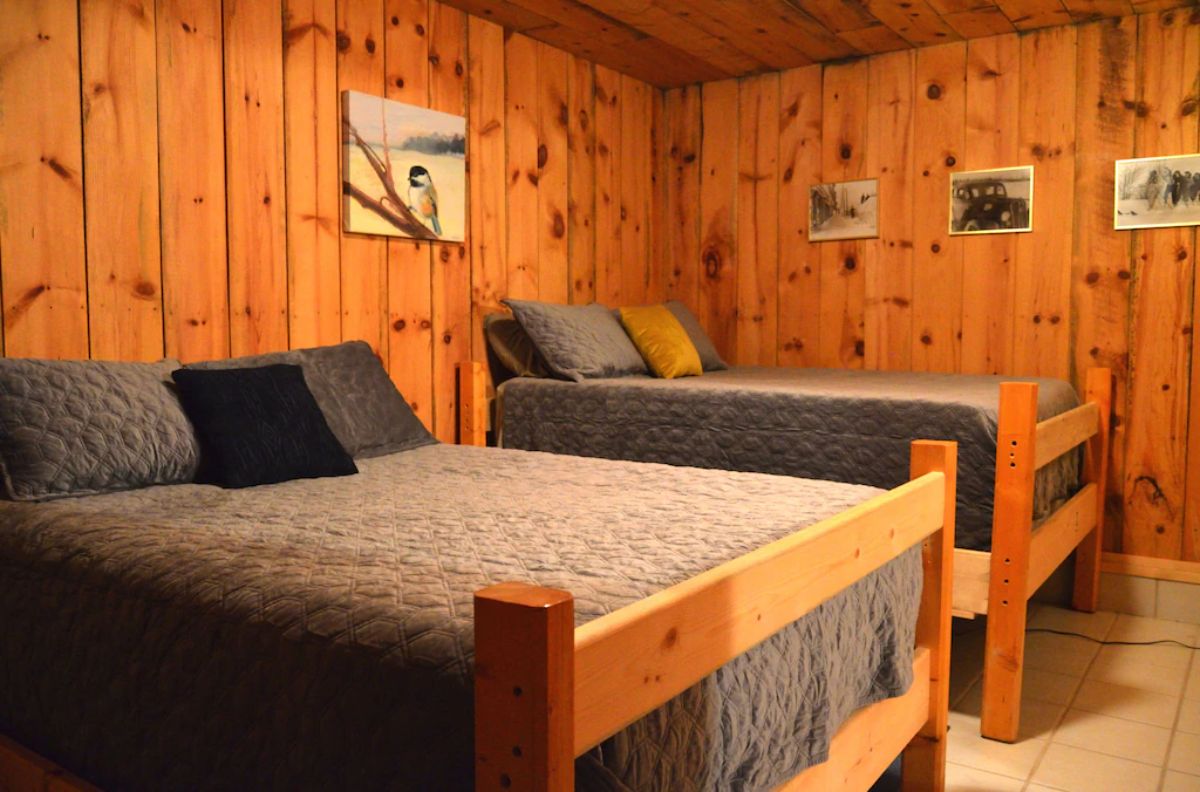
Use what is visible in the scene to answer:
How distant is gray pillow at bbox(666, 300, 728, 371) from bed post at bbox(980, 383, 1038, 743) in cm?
155

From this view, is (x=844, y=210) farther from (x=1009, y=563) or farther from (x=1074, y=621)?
(x=1009, y=563)

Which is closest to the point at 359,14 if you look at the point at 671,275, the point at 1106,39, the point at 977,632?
the point at 671,275

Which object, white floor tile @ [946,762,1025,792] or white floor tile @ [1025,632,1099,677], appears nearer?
white floor tile @ [946,762,1025,792]

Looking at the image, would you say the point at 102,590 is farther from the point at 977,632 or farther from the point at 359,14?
the point at 977,632

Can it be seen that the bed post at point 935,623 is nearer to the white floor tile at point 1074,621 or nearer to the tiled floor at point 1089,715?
the tiled floor at point 1089,715

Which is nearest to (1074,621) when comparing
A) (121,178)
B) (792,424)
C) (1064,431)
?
(1064,431)

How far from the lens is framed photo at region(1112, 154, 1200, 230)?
129 inches

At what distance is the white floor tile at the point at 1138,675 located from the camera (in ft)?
8.89

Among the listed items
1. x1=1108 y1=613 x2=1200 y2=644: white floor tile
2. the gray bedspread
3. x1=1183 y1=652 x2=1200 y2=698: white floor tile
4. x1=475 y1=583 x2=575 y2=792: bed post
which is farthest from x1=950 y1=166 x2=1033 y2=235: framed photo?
x1=475 y1=583 x2=575 y2=792: bed post

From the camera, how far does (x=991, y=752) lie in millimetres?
2320

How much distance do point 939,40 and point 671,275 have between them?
4.78 feet

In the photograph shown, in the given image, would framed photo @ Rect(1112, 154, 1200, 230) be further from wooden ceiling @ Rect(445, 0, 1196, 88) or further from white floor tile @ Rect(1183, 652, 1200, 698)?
white floor tile @ Rect(1183, 652, 1200, 698)

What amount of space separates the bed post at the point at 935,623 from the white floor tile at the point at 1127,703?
878mm

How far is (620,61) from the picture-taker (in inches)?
154
